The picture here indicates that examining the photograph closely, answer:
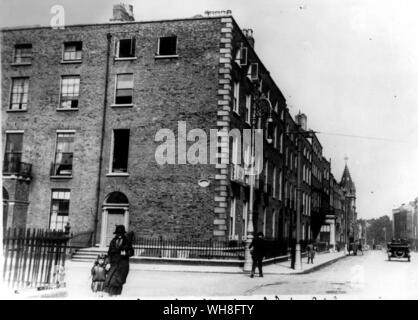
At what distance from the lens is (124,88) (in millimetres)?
25375

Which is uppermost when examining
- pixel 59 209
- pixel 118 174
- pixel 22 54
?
pixel 22 54

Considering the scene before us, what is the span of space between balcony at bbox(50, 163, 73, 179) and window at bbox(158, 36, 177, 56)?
7.99m

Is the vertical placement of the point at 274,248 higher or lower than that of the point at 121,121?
lower

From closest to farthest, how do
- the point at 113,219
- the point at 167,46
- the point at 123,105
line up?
the point at 113,219, the point at 123,105, the point at 167,46

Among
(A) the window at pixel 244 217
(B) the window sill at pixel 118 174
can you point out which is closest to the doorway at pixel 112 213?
(B) the window sill at pixel 118 174

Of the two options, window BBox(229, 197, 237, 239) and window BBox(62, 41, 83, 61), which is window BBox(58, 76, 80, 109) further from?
window BBox(229, 197, 237, 239)

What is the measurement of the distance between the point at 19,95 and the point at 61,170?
519 cm

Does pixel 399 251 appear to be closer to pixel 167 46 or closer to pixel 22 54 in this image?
pixel 167 46

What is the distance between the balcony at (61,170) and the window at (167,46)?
7.99 m

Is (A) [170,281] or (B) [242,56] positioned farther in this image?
(B) [242,56]

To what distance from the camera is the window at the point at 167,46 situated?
24953 millimetres

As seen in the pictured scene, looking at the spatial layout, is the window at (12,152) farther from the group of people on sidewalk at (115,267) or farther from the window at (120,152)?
the group of people on sidewalk at (115,267)

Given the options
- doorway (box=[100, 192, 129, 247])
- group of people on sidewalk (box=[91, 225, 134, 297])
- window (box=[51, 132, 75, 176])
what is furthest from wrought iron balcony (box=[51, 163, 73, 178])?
group of people on sidewalk (box=[91, 225, 134, 297])

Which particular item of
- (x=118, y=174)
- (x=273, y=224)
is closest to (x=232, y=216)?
(x=118, y=174)
